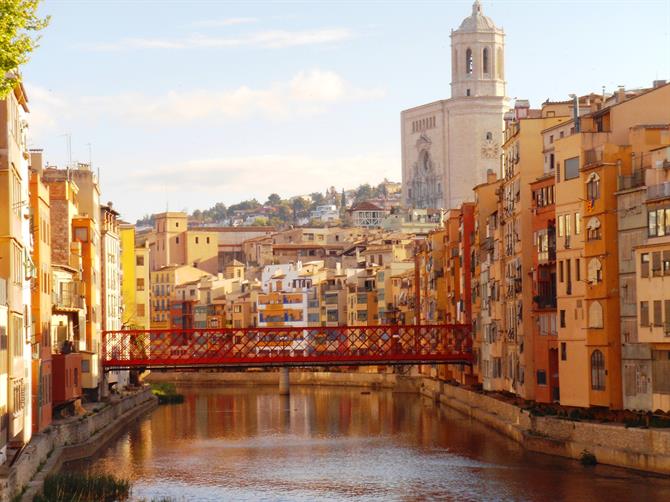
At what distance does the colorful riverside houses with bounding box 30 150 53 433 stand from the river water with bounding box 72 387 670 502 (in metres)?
3.33

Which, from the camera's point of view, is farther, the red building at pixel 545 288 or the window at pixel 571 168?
the red building at pixel 545 288

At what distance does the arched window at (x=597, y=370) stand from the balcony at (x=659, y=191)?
6.86 meters

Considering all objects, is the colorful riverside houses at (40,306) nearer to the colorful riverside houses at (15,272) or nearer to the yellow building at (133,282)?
the colorful riverside houses at (15,272)

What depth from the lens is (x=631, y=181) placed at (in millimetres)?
55719

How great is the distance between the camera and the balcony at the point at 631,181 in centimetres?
5534

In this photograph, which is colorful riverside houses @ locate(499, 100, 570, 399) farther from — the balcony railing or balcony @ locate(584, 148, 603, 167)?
the balcony railing

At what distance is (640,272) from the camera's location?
53.8 m

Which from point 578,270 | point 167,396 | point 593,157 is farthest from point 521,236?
point 167,396

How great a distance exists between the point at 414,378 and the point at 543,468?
61.1 meters

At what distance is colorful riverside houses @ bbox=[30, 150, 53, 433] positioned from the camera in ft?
181

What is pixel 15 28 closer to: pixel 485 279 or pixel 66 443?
pixel 66 443

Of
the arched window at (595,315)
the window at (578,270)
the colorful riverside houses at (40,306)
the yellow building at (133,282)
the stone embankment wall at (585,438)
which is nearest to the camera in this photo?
the stone embankment wall at (585,438)

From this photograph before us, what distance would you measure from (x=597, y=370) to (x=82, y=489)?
64.7ft

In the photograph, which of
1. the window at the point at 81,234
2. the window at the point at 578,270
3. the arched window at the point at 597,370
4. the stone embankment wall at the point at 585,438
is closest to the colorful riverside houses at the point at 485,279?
the stone embankment wall at the point at 585,438
